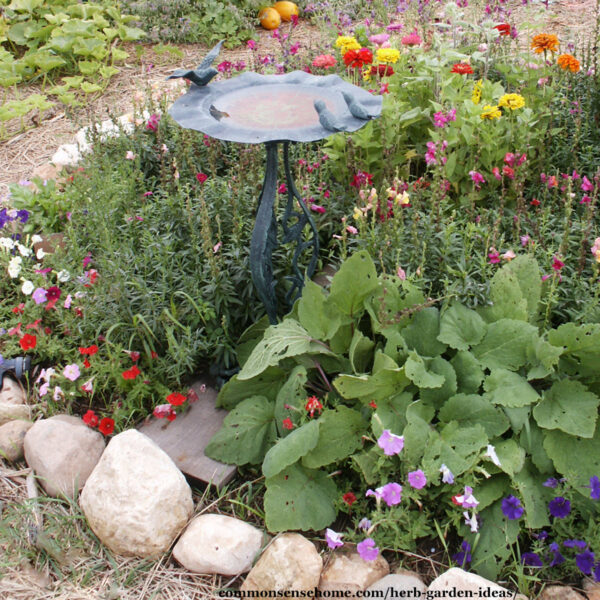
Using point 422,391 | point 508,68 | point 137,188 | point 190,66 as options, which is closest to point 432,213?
point 422,391

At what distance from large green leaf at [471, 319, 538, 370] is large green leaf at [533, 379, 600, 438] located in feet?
0.50

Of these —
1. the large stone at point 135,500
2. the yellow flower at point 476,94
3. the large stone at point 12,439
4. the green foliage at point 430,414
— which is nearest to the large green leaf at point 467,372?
the green foliage at point 430,414

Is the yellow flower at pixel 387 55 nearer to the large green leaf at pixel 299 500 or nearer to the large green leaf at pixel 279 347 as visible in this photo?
the large green leaf at pixel 279 347

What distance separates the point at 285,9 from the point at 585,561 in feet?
20.4

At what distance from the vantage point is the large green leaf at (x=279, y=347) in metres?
2.34

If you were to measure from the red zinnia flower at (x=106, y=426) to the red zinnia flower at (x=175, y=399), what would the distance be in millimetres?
246

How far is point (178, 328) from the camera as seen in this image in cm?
281

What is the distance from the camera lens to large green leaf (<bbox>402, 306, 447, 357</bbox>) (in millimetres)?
2385

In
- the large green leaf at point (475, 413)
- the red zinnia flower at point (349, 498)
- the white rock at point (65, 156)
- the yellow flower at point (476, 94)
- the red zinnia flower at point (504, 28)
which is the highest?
the red zinnia flower at point (504, 28)

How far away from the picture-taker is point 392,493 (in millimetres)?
2012

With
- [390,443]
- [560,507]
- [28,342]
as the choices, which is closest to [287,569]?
[390,443]

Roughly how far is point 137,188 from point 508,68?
220 centimetres

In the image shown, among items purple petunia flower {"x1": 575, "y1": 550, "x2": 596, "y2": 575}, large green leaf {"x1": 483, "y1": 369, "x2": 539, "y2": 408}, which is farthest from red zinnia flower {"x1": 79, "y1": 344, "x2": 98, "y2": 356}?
purple petunia flower {"x1": 575, "y1": 550, "x2": 596, "y2": 575}

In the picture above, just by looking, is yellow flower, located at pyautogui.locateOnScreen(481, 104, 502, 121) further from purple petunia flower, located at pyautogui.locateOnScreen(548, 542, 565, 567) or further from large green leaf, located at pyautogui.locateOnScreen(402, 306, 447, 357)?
purple petunia flower, located at pyautogui.locateOnScreen(548, 542, 565, 567)
